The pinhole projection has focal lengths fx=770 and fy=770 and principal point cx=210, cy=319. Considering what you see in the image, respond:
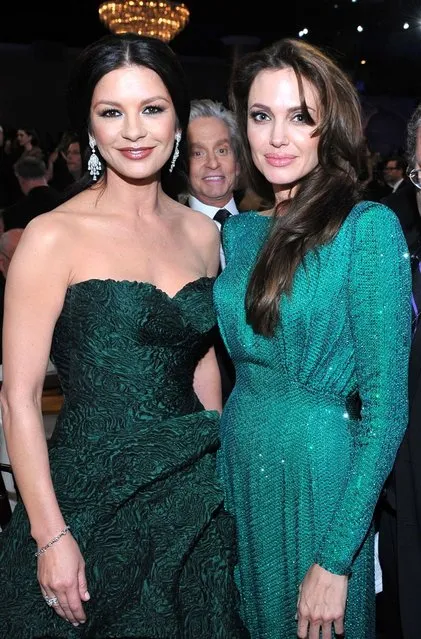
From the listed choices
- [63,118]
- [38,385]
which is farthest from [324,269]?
[63,118]

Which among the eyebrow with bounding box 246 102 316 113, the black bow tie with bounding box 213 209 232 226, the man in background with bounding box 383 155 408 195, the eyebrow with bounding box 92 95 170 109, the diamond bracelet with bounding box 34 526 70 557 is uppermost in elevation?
the eyebrow with bounding box 92 95 170 109

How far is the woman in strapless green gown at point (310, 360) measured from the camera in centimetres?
150

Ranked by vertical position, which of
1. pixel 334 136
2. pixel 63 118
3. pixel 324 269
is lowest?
pixel 324 269

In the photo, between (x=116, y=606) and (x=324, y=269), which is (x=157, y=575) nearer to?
(x=116, y=606)

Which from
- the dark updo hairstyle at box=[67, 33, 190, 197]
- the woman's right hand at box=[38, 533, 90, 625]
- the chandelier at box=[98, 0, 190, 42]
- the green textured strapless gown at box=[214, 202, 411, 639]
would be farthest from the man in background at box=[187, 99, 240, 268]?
the chandelier at box=[98, 0, 190, 42]

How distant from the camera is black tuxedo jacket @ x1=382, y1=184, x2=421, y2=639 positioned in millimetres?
1755

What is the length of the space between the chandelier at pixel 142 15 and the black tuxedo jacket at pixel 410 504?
821cm

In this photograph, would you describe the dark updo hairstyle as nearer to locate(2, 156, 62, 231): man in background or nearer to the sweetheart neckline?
the sweetheart neckline

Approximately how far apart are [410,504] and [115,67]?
4.07 ft

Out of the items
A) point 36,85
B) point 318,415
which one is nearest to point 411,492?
point 318,415

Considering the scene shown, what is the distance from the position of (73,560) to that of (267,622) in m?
0.45

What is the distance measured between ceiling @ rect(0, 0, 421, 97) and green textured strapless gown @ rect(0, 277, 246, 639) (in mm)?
9955

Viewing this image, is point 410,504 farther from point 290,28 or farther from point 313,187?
point 290,28

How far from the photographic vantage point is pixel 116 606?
1604 mm
